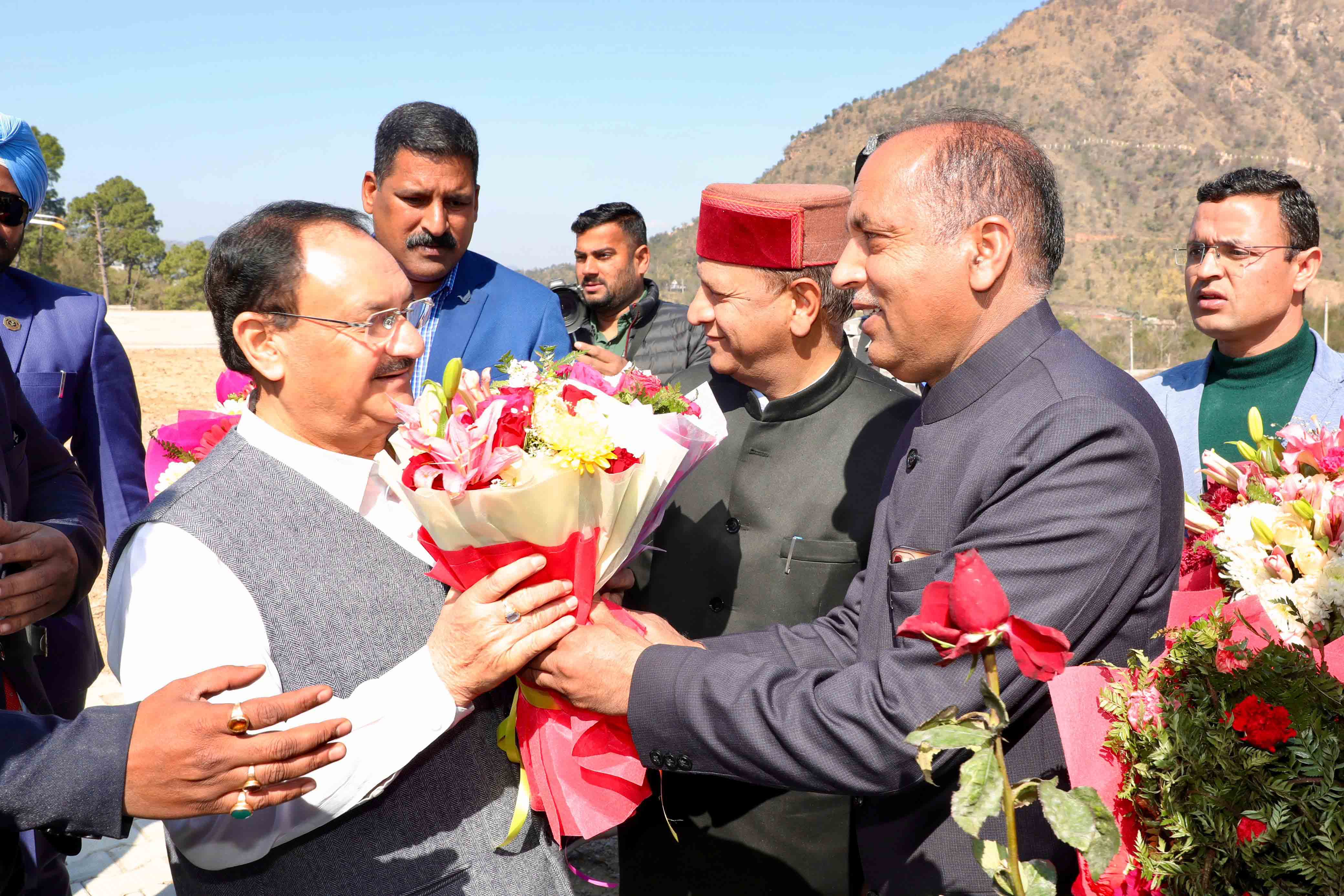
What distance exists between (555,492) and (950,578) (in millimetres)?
799

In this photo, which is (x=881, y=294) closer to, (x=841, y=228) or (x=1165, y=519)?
(x=1165, y=519)

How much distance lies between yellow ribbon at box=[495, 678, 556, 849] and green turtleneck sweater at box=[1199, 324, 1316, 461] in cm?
298

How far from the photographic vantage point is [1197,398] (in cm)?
411

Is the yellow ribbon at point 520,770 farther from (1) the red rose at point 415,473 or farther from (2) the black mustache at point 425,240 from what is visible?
(2) the black mustache at point 425,240

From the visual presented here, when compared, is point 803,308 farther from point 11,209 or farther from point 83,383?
point 83,383

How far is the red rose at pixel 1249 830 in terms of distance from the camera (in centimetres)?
130

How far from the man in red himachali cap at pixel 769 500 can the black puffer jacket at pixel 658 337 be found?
3441mm

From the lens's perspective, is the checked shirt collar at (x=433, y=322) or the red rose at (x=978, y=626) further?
the checked shirt collar at (x=433, y=322)

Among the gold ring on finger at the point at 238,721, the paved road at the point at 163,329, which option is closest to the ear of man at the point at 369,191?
the gold ring on finger at the point at 238,721

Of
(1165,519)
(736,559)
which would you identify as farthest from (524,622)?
(1165,519)

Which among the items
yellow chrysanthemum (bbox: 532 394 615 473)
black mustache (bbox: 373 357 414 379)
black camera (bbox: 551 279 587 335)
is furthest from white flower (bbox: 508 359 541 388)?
black camera (bbox: 551 279 587 335)

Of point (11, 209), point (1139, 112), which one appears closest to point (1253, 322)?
point (11, 209)

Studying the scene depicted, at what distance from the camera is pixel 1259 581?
1731 millimetres

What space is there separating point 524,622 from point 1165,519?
4.33 ft
